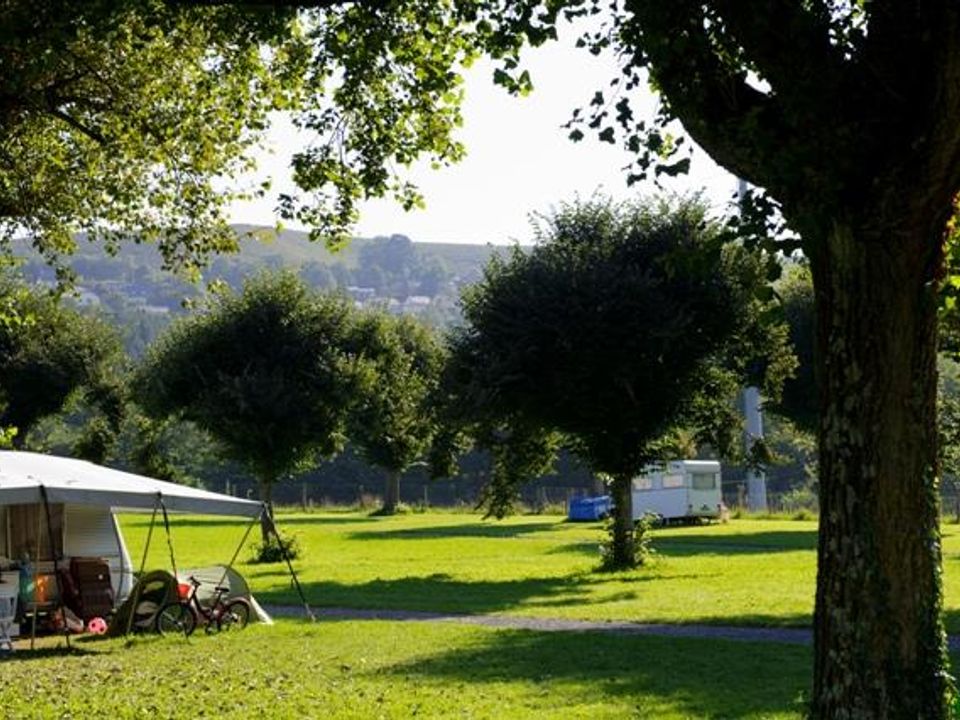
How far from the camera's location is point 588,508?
201 feet

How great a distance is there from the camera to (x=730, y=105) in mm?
7840

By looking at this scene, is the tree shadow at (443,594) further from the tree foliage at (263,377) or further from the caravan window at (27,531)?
the tree foliage at (263,377)

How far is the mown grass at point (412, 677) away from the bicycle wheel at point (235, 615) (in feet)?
4.18

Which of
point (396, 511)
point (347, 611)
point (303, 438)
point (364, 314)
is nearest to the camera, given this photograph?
point (347, 611)

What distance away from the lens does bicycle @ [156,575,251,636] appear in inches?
825

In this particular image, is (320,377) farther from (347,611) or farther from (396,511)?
(396,511)

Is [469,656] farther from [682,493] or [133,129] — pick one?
[682,493]

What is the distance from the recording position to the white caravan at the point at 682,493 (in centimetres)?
5847

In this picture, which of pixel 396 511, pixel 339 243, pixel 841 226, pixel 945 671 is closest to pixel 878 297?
pixel 841 226

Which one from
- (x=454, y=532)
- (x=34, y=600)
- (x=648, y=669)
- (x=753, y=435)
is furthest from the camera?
(x=454, y=532)

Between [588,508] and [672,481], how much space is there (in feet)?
13.4

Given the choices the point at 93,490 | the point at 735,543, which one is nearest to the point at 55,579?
the point at 93,490

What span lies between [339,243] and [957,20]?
703 cm

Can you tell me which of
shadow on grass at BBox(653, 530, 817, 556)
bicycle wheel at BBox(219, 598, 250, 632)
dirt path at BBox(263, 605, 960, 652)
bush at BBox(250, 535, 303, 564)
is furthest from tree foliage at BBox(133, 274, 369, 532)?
bicycle wheel at BBox(219, 598, 250, 632)
